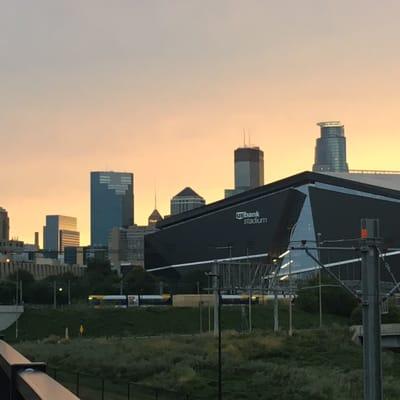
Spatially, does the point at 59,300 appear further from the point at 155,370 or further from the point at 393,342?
the point at 155,370

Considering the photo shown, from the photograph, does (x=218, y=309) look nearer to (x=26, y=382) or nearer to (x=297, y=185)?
(x=26, y=382)

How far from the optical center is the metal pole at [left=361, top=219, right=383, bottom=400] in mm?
19797

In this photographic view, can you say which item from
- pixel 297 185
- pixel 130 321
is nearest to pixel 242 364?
pixel 130 321

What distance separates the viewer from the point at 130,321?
4094 inches

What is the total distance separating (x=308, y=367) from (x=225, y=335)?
18.5m

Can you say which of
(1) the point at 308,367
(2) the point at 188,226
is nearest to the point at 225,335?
(1) the point at 308,367

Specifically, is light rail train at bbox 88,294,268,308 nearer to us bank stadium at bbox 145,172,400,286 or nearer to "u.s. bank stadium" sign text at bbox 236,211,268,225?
us bank stadium at bbox 145,172,400,286

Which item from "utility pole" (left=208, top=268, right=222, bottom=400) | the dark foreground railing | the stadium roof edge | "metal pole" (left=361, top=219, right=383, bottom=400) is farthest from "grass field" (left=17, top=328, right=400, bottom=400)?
the stadium roof edge

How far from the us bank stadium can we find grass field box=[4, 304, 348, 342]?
2934 centimetres

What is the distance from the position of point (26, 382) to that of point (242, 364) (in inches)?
1856

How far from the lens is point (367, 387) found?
65.8 ft

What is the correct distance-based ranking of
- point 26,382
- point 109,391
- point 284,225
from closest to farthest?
point 26,382 < point 109,391 < point 284,225

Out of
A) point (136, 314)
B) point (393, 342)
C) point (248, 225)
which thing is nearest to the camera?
point (393, 342)

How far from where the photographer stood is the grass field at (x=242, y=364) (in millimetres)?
40688
